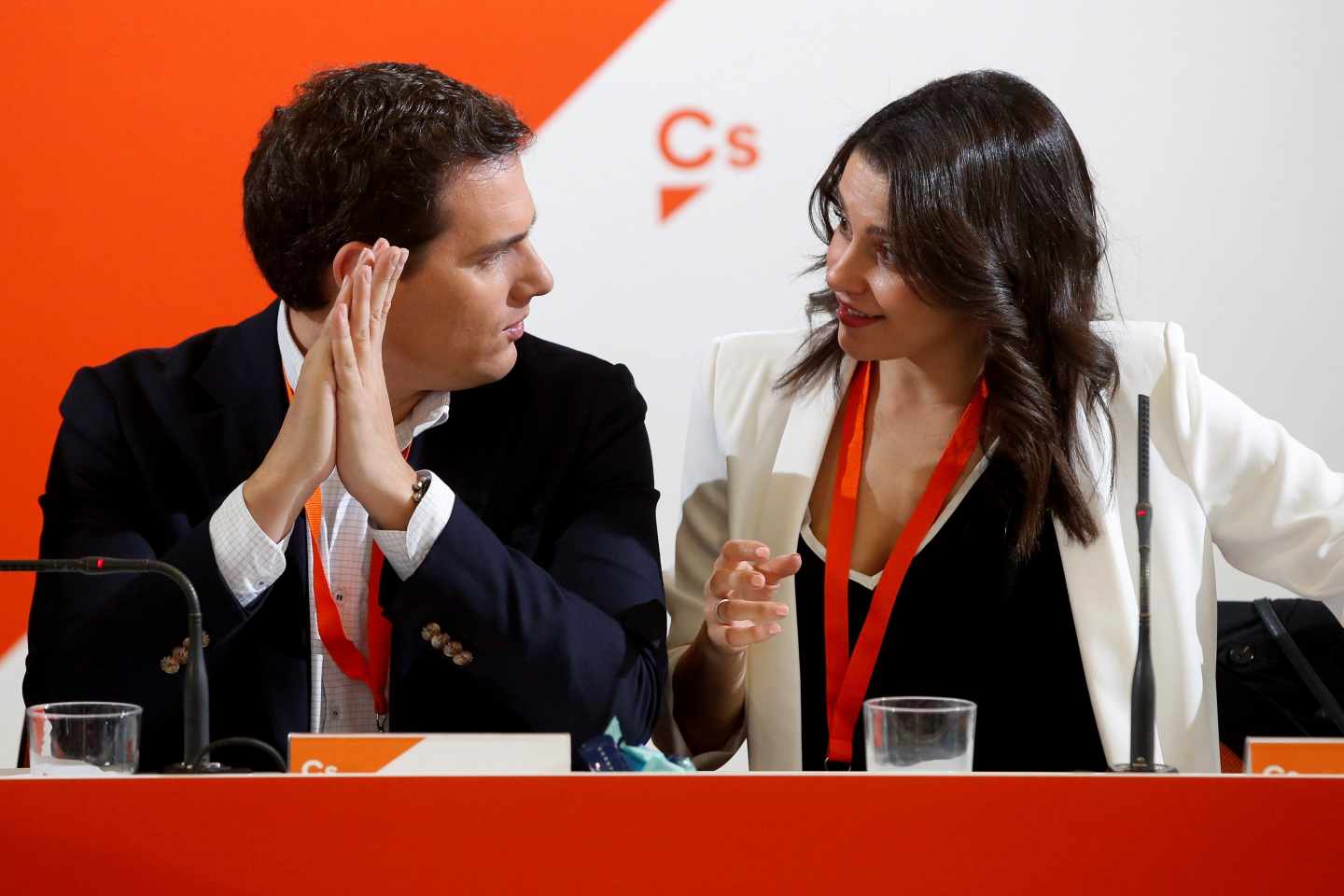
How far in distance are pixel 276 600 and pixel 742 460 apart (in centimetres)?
71

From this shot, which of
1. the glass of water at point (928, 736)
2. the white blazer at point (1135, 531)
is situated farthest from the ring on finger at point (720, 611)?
the glass of water at point (928, 736)

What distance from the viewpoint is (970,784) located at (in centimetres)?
130

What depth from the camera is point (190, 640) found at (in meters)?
1.68

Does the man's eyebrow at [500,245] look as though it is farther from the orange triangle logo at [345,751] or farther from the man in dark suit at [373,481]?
the orange triangle logo at [345,751]

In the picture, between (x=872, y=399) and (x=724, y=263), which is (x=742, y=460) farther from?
(x=724, y=263)

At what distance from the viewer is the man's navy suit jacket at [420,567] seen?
79.7 inches

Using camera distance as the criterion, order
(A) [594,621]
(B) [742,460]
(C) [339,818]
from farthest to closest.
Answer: (B) [742,460] < (A) [594,621] < (C) [339,818]

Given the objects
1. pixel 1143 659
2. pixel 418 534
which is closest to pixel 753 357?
pixel 418 534

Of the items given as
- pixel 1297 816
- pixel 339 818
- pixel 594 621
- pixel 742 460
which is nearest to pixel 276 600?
pixel 594 621

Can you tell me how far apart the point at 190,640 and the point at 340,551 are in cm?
55

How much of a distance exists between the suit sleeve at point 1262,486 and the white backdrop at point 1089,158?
0.76 m

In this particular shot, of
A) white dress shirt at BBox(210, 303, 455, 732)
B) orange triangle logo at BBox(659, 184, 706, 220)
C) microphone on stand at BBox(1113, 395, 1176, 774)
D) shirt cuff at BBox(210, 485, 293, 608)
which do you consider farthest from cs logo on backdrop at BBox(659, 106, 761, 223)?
microphone on stand at BBox(1113, 395, 1176, 774)

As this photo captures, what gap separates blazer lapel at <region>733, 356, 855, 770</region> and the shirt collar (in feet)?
1.52

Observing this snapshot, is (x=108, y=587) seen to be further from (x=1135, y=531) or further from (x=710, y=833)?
(x=1135, y=531)
